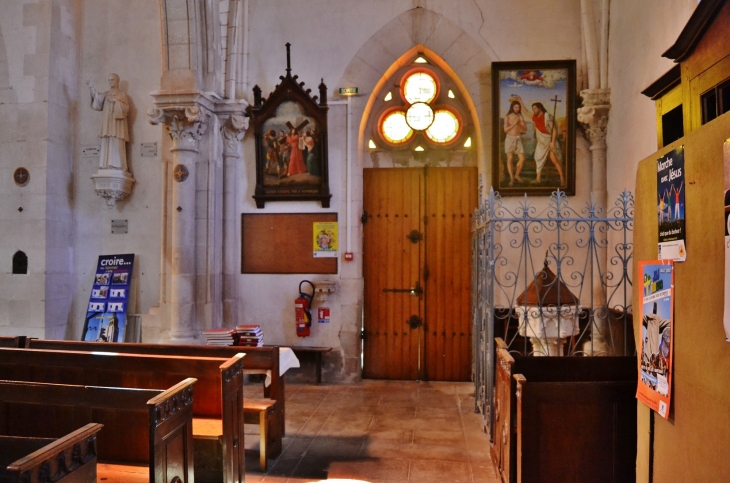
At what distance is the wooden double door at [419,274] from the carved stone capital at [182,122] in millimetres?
2206

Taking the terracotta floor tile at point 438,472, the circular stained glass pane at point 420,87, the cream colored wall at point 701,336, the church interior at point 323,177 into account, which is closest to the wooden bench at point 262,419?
the terracotta floor tile at point 438,472

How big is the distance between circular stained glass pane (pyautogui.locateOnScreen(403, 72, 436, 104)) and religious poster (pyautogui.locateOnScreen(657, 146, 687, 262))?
5.19 m

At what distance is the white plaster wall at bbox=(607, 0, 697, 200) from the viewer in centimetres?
482

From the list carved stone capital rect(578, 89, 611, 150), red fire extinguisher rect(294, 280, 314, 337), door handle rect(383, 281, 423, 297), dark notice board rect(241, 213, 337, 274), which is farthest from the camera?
door handle rect(383, 281, 423, 297)

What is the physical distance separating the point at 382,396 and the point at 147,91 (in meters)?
4.84

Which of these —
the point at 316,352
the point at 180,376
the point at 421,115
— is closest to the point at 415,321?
the point at 316,352

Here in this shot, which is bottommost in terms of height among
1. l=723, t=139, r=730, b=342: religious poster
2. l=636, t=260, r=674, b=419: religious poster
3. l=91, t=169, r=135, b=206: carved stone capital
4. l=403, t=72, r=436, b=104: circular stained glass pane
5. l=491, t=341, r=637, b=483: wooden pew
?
l=491, t=341, r=637, b=483: wooden pew

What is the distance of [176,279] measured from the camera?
655 centimetres

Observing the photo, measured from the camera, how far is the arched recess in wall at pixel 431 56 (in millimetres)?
6754

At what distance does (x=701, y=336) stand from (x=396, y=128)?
18.9 feet

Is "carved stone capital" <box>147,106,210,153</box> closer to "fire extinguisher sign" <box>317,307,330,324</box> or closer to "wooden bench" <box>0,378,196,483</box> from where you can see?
"fire extinguisher sign" <box>317,307,330,324</box>

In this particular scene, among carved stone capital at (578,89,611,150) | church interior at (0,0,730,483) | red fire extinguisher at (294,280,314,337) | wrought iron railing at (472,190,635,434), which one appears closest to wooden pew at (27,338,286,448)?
church interior at (0,0,730,483)

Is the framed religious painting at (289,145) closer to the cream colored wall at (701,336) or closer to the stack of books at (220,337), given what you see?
the stack of books at (220,337)

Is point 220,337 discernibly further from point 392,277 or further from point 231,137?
point 231,137
